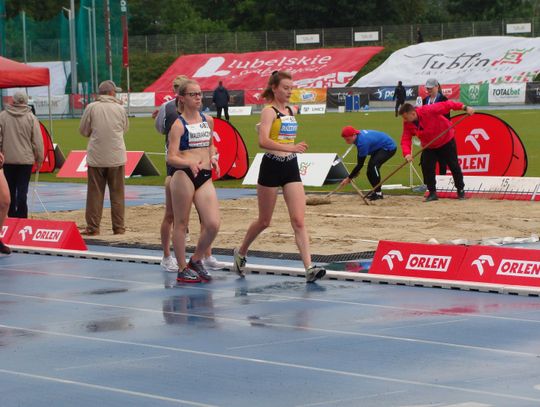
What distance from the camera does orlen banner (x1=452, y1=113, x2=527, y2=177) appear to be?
21594 millimetres

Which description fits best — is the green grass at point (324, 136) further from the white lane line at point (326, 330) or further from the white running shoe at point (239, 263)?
the white lane line at point (326, 330)

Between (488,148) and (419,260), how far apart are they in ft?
32.5

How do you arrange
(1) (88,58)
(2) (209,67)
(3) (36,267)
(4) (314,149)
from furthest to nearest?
(2) (209,67) < (1) (88,58) < (4) (314,149) < (3) (36,267)

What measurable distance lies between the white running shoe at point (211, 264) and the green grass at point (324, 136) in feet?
32.5

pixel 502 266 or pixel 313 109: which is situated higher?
pixel 502 266

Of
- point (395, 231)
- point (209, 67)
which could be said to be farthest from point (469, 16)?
point (395, 231)

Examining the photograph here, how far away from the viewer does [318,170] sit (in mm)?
23625

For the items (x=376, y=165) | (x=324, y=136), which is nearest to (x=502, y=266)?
(x=376, y=165)

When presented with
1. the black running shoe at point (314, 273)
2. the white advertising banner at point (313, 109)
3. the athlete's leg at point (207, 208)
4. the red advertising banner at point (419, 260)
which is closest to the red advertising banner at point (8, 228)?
the athlete's leg at point (207, 208)

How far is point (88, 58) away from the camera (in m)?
63.6

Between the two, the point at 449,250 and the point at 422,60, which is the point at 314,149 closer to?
the point at 449,250

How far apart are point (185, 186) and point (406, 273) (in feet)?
7.11

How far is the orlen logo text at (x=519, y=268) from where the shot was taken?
11.4 metres

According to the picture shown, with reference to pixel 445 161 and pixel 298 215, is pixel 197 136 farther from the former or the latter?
pixel 445 161
